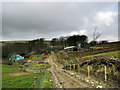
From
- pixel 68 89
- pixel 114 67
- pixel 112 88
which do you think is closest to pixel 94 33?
pixel 114 67

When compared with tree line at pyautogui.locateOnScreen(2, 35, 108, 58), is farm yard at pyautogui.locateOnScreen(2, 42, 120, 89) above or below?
below

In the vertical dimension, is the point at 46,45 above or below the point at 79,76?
above

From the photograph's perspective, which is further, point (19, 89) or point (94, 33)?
point (94, 33)

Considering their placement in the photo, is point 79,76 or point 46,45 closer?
point 79,76

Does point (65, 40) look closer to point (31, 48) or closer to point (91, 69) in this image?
point (31, 48)

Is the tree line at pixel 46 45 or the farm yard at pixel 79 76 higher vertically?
the tree line at pixel 46 45

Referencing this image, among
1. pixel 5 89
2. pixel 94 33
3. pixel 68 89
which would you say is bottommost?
pixel 68 89

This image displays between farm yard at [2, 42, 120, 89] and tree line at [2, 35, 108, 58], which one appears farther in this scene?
tree line at [2, 35, 108, 58]

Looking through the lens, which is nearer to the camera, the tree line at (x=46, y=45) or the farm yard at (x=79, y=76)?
the farm yard at (x=79, y=76)

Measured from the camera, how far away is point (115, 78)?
1227 centimetres

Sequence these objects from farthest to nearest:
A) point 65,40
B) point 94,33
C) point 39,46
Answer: point 65,40, point 39,46, point 94,33

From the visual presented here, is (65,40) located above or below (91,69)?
above

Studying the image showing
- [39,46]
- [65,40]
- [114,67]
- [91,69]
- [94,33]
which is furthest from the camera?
[65,40]

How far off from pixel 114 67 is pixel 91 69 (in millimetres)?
4653
